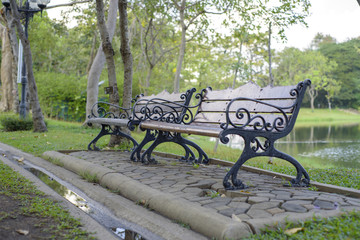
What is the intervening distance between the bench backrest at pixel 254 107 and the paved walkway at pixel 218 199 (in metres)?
0.69

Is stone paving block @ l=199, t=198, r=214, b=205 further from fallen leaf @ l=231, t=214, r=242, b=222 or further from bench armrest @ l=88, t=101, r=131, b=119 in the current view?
bench armrest @ l=88, t=101, r=131, b=119

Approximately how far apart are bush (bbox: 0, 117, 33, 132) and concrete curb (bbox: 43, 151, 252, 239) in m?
9.31

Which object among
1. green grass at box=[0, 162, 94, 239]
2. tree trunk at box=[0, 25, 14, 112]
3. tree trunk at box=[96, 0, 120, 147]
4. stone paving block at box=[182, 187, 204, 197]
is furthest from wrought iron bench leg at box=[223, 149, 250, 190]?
tree trunk at box=[0, 25, 14, 112]

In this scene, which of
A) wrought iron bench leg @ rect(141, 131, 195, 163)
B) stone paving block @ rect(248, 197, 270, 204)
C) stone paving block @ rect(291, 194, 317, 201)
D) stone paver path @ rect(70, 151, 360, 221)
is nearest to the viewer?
stone paver path @ rect(70, 151, 360, 221)

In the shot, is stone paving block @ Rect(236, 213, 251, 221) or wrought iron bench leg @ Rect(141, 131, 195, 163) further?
wrought iron bench leg @ Rect(141, 131, 195, 163)

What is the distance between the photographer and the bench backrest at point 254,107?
4012 millimetres

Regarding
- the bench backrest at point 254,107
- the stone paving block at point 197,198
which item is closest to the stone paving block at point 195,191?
the stone paving block at point 197,198

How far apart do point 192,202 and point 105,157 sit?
11.2 feet

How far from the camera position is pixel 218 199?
343cm

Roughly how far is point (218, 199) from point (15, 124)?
11247 mm

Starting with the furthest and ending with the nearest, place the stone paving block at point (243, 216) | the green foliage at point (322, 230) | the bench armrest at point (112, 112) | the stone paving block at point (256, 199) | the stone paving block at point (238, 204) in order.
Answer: the bench armrest at point (112, 112), the stone paving block at point (256, 199), the stone paving block at point (238, 204), the stone paving block at point (243, 216), the green foliage at point (322, 230)

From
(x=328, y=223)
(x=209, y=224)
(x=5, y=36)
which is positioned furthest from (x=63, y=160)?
(x=5, y=36)

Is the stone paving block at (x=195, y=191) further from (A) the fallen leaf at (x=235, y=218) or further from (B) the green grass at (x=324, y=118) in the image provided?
(B) the green grass at (x=324, y=118)

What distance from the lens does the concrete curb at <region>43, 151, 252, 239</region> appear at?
253 centimetres
